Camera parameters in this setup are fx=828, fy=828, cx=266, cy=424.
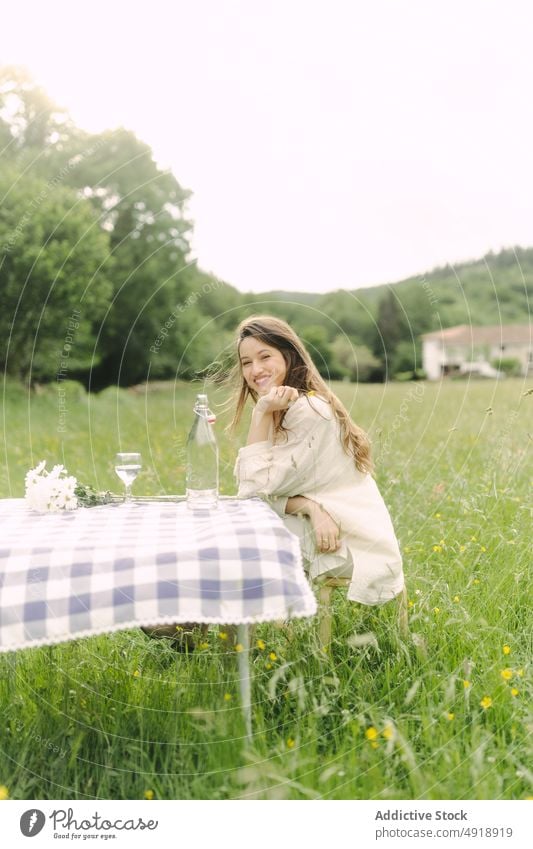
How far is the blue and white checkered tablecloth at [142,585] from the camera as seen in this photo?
2029 millimetres

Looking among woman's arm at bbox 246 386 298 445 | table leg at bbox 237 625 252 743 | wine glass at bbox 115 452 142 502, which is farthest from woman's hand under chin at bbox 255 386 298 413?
table leg at bbox 237 625 252 743

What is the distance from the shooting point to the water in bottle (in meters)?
2.63

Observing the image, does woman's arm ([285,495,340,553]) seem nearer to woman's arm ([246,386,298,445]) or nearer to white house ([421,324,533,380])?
woman's arm ([246,386,298,445])

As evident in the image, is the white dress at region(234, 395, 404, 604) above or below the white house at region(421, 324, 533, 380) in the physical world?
below

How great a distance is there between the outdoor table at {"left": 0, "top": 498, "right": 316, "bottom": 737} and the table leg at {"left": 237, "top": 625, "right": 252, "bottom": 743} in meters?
0.21

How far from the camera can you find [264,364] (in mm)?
3049

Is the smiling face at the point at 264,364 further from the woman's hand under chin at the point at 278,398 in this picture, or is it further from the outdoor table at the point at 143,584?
the outdoor table at the point at 143,584

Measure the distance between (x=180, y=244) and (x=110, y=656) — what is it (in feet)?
42.1

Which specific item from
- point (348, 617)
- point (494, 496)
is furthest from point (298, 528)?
point (494, 496)

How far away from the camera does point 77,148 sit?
14594 mm

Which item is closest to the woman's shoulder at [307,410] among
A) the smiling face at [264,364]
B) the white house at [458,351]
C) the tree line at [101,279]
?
the smiling face at [264,364]

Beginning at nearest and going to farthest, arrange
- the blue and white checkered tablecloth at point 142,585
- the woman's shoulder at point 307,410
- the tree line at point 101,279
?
the blue and white checkered tablecloth at point 142,585 < the woman's shoulder at point 307,410 < the tree line at point 101,279

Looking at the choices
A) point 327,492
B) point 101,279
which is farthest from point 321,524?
point 101,279
